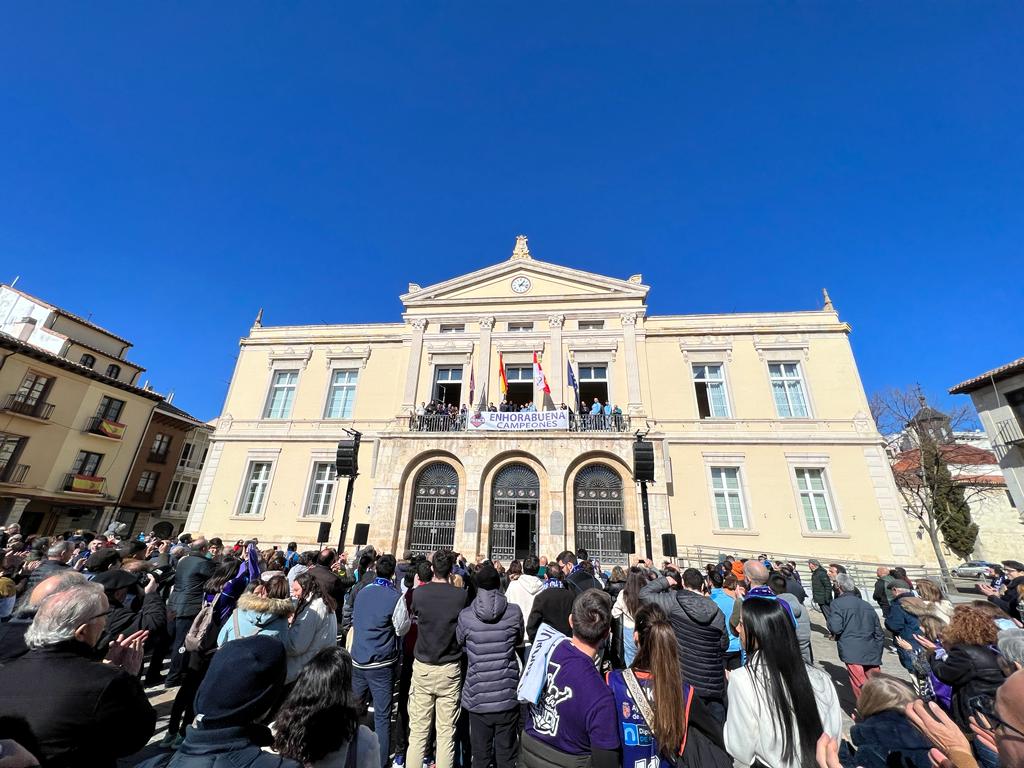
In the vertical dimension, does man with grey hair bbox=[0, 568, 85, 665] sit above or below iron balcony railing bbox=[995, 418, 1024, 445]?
below

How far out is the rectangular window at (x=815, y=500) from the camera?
14.4 meters

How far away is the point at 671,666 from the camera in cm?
226

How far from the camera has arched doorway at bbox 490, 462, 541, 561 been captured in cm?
1494

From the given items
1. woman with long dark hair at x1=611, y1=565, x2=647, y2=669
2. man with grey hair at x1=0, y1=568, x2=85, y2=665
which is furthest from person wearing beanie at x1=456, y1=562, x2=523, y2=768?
man with grey hair at x1=0, y1=568, x2=85, y2=665

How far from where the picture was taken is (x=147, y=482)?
25641 mm

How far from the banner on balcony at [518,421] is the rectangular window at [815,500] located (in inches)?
337

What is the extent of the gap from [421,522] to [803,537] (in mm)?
13160

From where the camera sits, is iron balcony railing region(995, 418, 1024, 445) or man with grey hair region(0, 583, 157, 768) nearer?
man with grey hair region(0, 583, 157, 768)

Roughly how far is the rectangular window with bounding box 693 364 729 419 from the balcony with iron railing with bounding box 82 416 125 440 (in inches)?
1149

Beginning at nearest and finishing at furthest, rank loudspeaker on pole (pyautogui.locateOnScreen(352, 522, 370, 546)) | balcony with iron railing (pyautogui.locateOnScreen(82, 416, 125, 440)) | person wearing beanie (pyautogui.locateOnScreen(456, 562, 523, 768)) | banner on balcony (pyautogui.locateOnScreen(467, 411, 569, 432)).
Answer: person wearing beanie (pyautogui.locateOnScreen(456, 562, 523, 768))
loudspeaker on pole (pyautogui.locateOnScreen(352, 522, 370, 546))
banner on balcony (pyautogui.locateOnScreen(467, 411, 569, 432))
balcony with iron railing (pyautogui.locateOnScreen(82, 416, 125, 440))

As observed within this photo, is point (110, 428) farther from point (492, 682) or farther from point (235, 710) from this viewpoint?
point (235, 710)

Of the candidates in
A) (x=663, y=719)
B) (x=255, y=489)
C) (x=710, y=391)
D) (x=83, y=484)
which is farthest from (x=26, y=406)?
(x=710, y=391)

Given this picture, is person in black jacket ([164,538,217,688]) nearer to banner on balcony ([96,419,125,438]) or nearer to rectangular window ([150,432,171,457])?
banner on balcony ([96,419,125,438])

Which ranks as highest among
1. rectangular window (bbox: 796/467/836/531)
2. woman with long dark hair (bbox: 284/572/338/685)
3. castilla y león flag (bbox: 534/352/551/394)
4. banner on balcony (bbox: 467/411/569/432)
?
castilla y león flag (bbox: 534/352/551/394)
